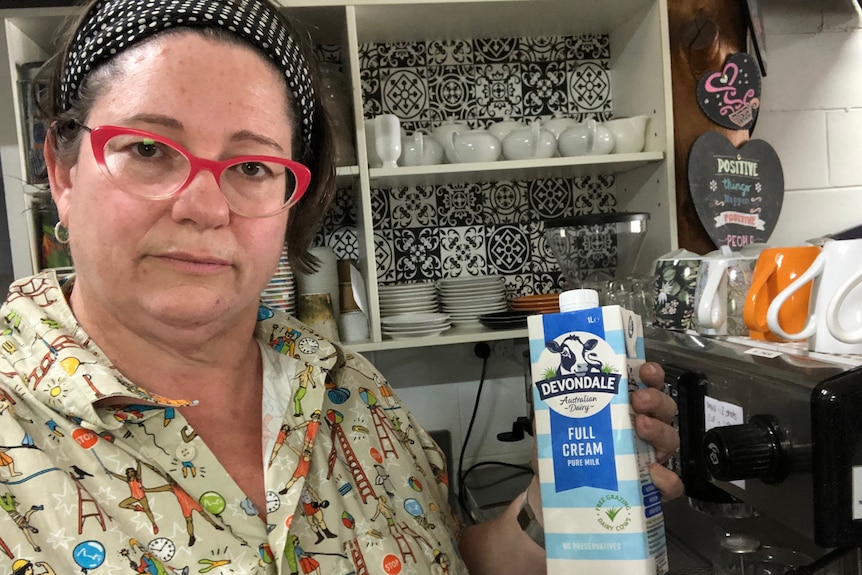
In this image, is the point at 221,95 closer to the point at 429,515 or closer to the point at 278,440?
the point at 278,440

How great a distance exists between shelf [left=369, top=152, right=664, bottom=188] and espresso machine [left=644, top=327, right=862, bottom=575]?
67 cm

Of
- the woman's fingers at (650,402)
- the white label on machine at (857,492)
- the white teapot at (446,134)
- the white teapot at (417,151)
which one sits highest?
the white teapot at (446,134)

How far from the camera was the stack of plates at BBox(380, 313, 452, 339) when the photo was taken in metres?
1.47

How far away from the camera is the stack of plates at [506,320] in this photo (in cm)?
149

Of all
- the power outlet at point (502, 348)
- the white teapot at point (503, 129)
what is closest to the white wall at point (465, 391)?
the power outlet at point (502, 348)

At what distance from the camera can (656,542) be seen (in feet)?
2.14

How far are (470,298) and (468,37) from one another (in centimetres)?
70

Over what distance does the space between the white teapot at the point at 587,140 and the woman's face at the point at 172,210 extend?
93 cm

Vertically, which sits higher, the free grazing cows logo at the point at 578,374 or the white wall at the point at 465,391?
the free grazing cows logo at the point at 578,374

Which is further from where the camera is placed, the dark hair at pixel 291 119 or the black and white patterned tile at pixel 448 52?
the black and white patterned tile at pixel 448 52

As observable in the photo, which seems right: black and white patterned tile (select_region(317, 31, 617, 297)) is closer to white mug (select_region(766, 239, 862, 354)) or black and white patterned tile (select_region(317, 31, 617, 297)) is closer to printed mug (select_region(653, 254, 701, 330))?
printed mug (select_region(653, 254, 701, 330))

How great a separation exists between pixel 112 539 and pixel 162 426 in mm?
129

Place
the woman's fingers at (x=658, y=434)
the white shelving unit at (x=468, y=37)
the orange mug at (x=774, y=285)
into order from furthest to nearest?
the white shelving unit at (x=468, y=37), the orange mug at (x=774, y=285), the woman's fingers at (x=658, y=434)

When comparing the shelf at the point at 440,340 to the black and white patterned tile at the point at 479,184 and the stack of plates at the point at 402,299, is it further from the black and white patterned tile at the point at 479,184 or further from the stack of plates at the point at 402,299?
the black and white patterned tile at the point at 479,184
